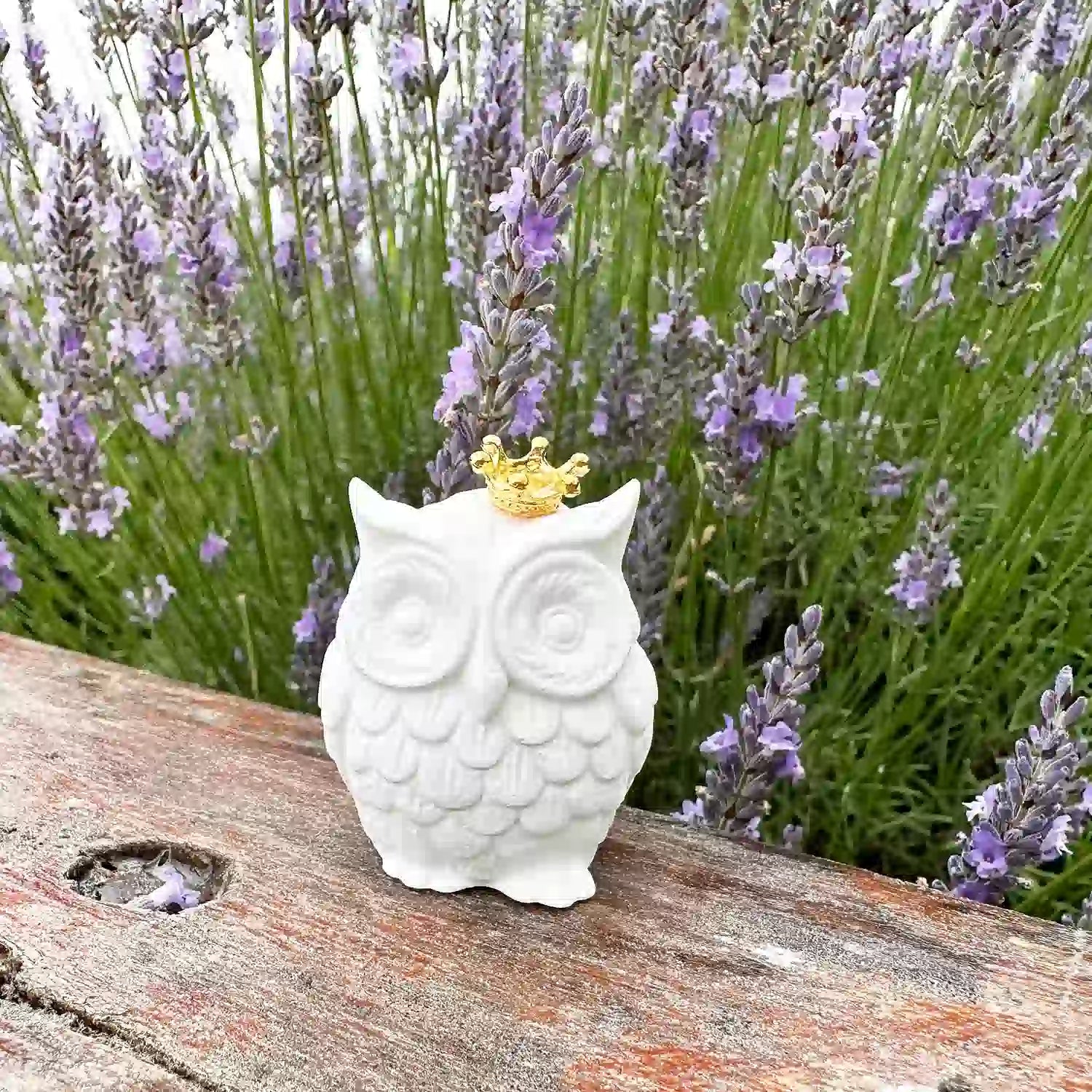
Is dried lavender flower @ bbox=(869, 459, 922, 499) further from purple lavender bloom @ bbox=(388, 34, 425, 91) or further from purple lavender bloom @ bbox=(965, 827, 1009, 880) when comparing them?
purple lavender bloom @ bbox=(388, 34, 425, 91)

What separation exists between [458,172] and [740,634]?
686 mm

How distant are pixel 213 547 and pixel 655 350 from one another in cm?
60

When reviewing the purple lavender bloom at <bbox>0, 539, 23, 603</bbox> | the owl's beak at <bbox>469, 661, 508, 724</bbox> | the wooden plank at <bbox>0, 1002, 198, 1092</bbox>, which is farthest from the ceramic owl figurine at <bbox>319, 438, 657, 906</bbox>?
the purple lavender bloom at <bbox>0, 539, 23, 603</bbox>

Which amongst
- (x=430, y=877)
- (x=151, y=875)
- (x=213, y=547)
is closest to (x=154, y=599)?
(x=213, y=547)

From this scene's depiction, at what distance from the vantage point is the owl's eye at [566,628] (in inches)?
32.4

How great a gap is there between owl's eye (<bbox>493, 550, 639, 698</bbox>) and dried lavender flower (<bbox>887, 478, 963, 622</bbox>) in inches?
21.3

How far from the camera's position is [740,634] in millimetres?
1315

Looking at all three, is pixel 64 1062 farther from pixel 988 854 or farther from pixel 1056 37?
pixel 1056 37

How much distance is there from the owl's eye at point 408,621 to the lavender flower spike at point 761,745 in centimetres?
31

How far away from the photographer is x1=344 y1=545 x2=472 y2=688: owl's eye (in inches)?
32.4

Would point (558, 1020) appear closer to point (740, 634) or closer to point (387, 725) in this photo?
point (387, 725)

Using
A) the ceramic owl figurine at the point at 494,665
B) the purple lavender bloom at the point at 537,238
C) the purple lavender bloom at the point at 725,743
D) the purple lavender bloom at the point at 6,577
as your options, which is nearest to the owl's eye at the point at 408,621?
the ceramic owl figurine at the point at 494,665

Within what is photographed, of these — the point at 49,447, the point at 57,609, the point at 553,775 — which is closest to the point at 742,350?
the point at 553,775

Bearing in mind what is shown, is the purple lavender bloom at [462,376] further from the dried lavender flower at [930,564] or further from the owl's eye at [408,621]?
the dried lavender flower at [930,564]
